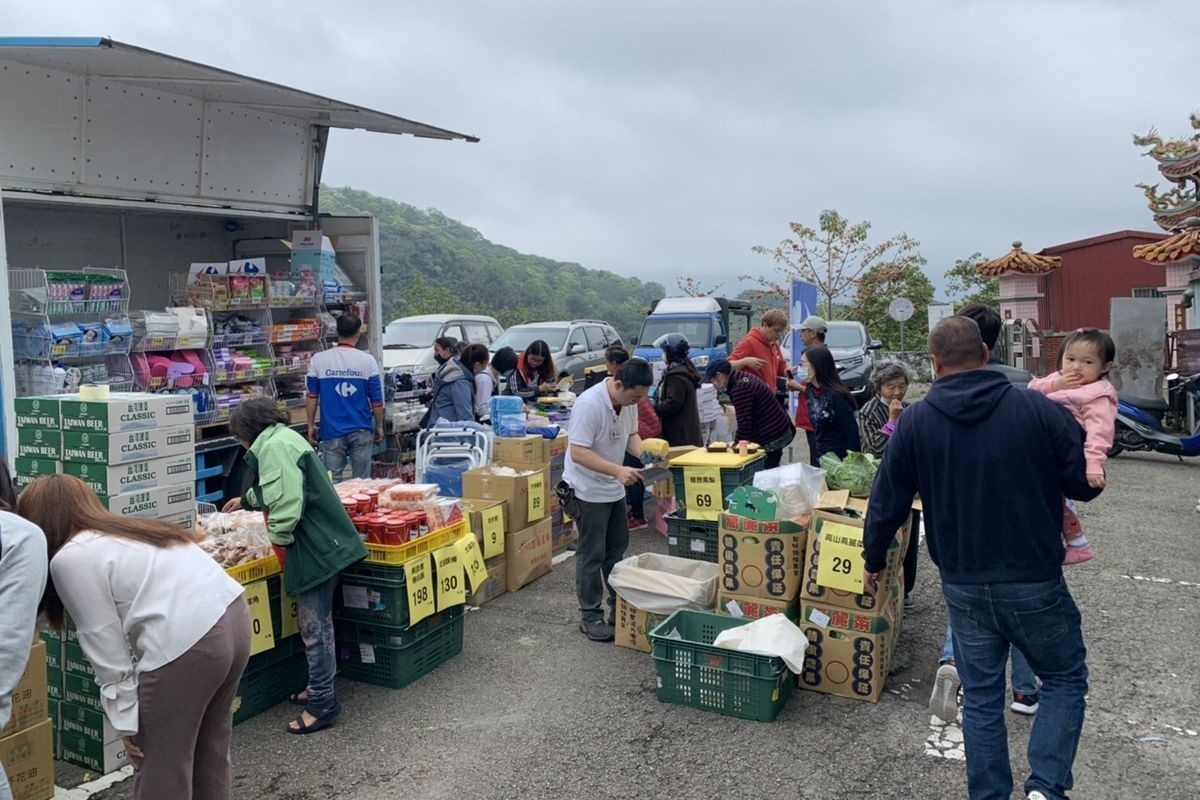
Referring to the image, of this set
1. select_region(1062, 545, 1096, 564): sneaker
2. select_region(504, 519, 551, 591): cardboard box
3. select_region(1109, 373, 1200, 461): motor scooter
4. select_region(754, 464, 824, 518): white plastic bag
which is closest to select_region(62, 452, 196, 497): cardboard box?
select_region(504, 519, 551, 591): cardboard box

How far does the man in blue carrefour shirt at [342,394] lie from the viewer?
7816 millimetres

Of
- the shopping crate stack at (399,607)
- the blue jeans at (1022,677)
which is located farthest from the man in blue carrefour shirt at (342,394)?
the blue jeans at (1022,677)

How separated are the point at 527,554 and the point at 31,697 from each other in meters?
3.48

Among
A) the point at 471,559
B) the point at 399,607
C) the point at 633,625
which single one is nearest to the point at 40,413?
the point at 399,607

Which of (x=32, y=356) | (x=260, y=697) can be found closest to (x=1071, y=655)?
(x=260, y=697)

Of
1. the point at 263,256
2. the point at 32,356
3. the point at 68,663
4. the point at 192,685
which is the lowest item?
the point at 68,663

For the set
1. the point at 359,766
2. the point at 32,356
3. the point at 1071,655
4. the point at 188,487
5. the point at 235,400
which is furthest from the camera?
the point at 235,400

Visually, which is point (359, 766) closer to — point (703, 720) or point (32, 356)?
point (703, 720)

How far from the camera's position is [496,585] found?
6648mm

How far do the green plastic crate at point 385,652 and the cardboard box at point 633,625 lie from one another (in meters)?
1.09

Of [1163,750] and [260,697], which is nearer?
[1163,750]

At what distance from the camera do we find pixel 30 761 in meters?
3.83

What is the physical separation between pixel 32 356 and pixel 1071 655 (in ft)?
21.8

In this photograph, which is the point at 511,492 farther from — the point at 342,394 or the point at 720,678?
the point at 720,678
